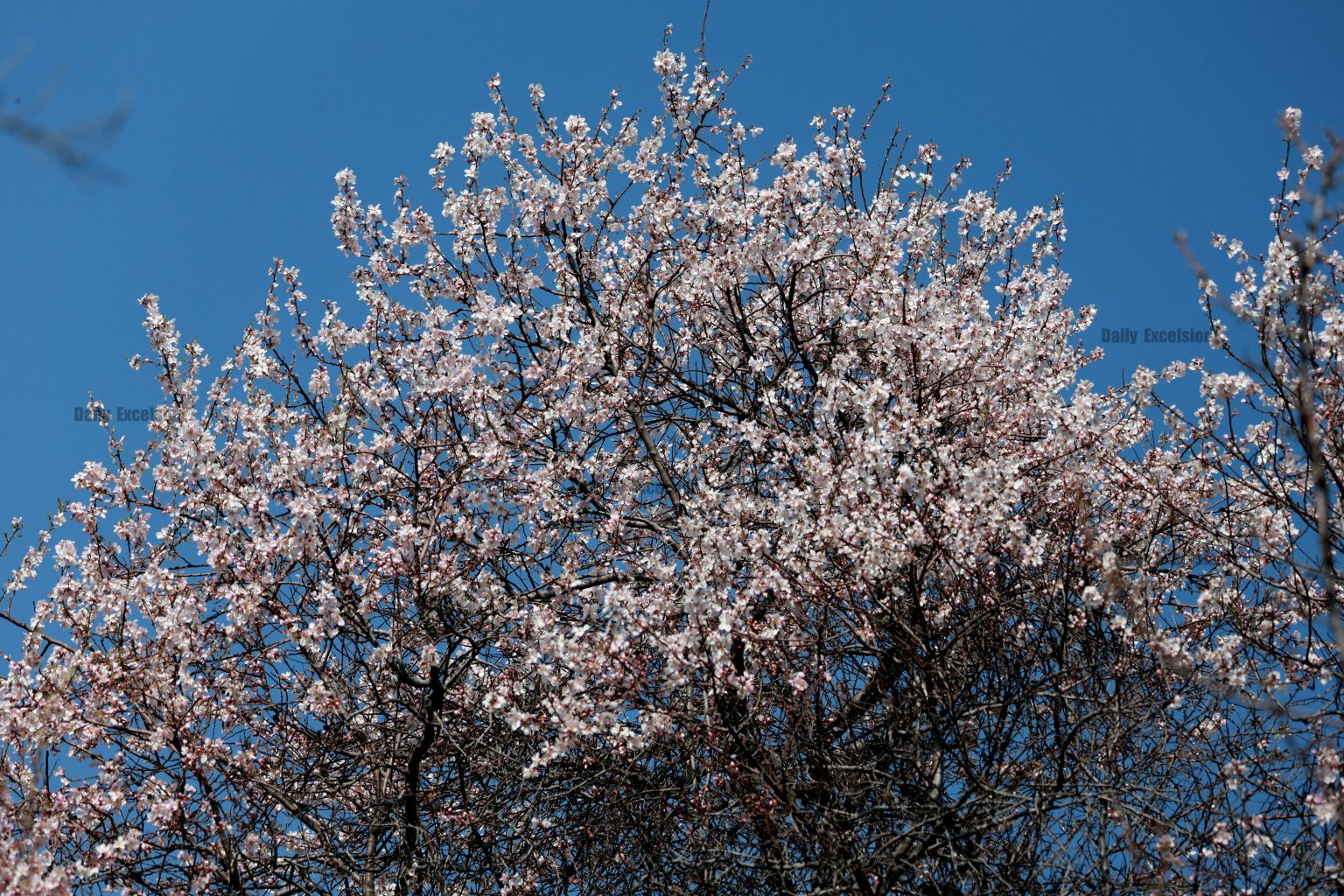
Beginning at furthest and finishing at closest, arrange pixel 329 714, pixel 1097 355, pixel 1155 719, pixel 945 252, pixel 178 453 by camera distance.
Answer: pixel 1097 355, pixel 945 252, pixel 178 453, pixel 329 714, pixel 1155 719

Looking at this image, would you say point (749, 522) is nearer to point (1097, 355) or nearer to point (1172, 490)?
point (1172, 490)

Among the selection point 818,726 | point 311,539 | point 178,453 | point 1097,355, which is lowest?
point 818,726

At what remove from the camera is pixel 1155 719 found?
22.7ft

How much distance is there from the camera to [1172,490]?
842cm

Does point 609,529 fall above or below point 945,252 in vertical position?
below

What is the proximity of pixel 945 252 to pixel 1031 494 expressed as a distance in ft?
9.49

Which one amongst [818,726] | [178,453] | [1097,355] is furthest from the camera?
[1097,355]

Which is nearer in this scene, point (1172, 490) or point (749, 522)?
point (749, 522)

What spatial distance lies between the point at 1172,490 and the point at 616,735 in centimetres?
464

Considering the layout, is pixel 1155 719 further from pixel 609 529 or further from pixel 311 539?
pixel 311 539

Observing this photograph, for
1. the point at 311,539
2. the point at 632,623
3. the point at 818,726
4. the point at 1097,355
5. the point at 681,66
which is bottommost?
the point at 818,726

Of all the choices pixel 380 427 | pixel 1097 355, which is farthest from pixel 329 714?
pixel 1097 355

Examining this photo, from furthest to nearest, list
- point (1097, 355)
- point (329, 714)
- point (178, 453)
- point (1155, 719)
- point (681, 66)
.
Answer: point (1097, 355) → point (681, 66) → point (178, 453) → point (329, 714) → point (1155, 719)

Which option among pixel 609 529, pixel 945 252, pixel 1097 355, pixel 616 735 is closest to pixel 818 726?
pixel 616 735
